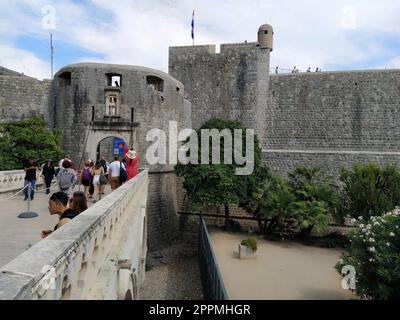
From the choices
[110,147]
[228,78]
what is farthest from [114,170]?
[228,78]

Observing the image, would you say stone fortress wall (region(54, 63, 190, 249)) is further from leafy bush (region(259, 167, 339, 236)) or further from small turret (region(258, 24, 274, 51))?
small turret (region(258, 24, 274, 51))

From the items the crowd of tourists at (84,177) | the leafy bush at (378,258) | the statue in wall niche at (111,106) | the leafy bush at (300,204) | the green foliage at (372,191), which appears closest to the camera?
the leafy bush at (378,258)

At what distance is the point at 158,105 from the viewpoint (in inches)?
603

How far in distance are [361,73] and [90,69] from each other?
48.5ft

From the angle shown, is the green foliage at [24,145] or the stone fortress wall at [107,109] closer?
the green foliage at [24,145]

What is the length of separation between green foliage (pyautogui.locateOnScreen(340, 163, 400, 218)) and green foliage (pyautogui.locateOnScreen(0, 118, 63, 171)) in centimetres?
1173

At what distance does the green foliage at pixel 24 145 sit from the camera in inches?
497

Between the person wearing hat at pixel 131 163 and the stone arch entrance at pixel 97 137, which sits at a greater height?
the stone arch entrance at pixel 97 137

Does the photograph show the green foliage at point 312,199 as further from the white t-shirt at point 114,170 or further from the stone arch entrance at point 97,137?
the white t-shirt at point 114,170

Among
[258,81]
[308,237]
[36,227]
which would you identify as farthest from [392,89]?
[36,227]

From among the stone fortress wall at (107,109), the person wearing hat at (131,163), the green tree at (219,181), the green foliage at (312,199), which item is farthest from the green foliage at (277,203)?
the person wearing hat at (131,163)

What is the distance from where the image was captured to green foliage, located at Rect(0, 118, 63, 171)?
12.6 m

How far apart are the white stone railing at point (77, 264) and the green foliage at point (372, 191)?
1129cm

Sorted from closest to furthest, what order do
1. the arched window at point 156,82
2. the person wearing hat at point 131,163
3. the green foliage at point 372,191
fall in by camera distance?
the person wearing hat at point 131,163 < the green foliage at point 372,191 < the arched window at point 156,82
